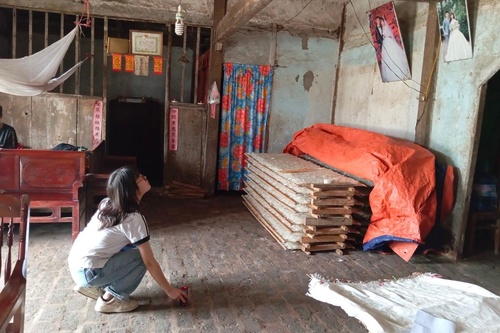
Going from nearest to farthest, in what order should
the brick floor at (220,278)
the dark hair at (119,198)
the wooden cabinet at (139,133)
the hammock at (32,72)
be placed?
the dark hair at (119,198) < the brick floor at (220,278) < the hammock at (32,72) < the wooden cabinet at (139,133)

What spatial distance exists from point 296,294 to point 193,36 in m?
5.91

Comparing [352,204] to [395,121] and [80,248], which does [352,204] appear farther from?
[80,248]

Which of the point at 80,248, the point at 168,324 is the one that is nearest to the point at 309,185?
the point at 168,324

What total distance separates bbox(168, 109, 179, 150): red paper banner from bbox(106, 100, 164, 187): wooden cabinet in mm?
1536

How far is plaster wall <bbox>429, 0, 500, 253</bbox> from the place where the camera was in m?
4.12

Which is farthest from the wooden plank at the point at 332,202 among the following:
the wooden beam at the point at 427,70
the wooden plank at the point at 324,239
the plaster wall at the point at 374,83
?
the plaster wall at the point at 374,83

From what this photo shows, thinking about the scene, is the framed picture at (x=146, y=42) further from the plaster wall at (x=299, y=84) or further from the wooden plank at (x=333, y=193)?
the wooden plank at (x=333, y=193)

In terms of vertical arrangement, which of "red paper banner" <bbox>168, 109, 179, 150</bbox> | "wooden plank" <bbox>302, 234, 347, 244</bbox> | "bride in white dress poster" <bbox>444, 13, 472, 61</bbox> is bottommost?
"wooden plank" <bbox>302, 234, 347, 244</bbox>

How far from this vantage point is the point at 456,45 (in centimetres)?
450

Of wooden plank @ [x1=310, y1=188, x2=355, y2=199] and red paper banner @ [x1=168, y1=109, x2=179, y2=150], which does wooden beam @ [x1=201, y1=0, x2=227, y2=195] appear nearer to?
red paper banner @ [x1=168, y1=109, x2=179, y2=150]

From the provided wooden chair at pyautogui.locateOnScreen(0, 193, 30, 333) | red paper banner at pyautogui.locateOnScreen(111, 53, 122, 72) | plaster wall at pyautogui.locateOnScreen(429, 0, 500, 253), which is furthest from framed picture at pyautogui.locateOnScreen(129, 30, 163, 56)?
wooden chair at pyautogui.locateOnScreen(0, 193, 30, 333)

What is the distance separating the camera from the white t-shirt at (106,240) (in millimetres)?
2721

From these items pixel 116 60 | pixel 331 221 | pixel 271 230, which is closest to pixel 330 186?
pixel 331 221

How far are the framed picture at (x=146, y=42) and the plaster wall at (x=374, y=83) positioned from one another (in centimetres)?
312
